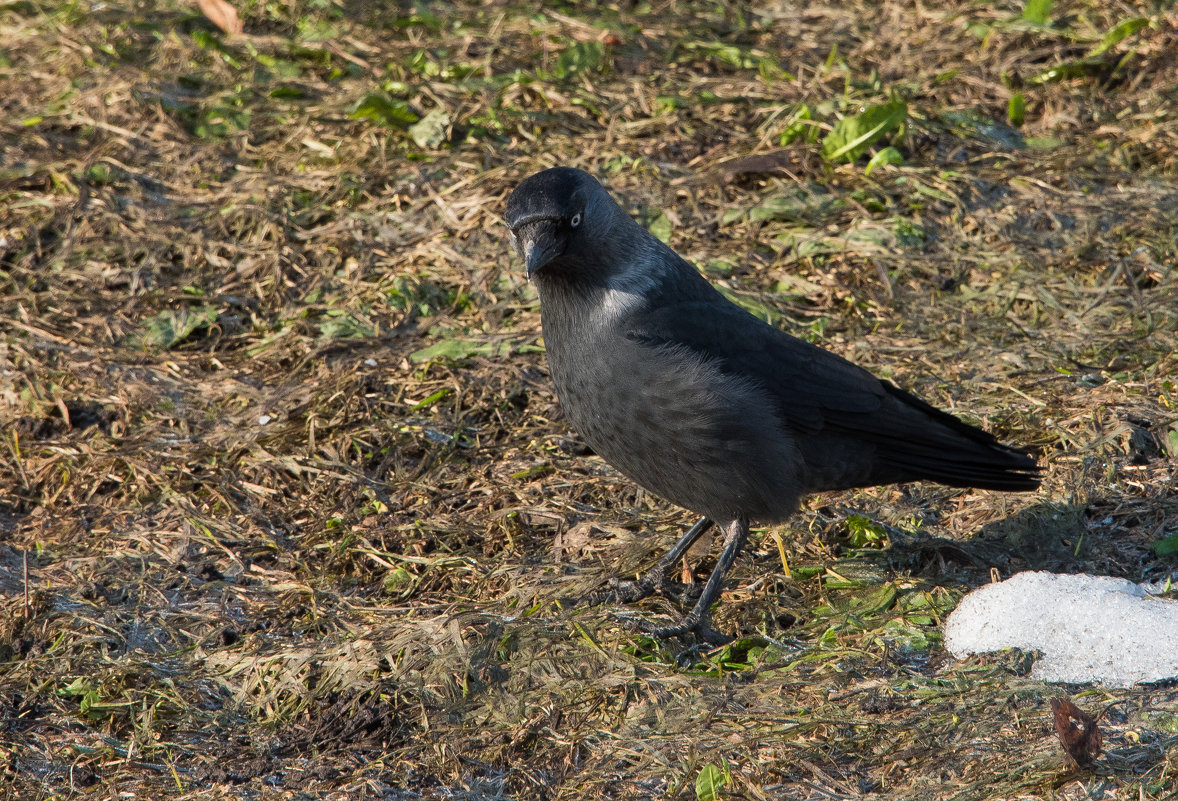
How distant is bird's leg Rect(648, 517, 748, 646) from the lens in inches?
157

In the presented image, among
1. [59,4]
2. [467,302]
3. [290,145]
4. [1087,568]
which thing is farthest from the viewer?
[59,4]

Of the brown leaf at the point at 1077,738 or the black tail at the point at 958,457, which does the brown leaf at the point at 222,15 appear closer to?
the black tail at the point at 958,457

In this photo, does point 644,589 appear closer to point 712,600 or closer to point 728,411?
point 712,600

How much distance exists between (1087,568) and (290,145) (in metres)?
4.93

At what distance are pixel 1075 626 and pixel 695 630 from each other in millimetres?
1218

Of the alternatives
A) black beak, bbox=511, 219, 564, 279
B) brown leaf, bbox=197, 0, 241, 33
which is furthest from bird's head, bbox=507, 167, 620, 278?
brown leaf, bbox=197, 0, 241, 33

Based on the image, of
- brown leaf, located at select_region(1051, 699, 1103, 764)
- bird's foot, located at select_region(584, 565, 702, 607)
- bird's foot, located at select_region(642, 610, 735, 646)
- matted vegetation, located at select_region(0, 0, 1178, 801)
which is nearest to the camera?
brown leaf, located at select_region(1051, 699, 1103, 764)

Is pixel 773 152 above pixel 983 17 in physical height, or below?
below

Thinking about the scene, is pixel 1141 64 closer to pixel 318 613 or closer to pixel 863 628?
pixel 863 628

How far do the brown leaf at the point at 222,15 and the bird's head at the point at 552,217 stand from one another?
473 centimetres

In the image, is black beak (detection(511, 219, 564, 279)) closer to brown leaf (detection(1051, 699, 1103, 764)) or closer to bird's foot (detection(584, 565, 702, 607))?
bird's foot (detection(584, 565, 702, 607))

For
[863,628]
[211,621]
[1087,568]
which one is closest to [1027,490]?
[1087,568]

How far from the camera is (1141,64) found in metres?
7.11

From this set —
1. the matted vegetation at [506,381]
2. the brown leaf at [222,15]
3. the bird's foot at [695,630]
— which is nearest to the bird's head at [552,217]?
the matted vegetation at [506,381]
